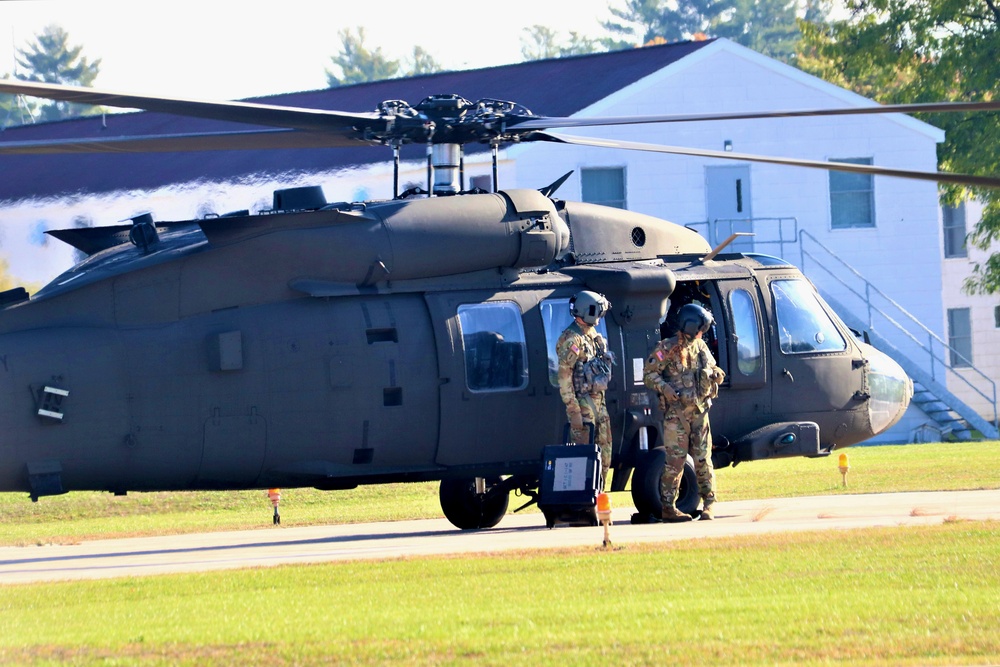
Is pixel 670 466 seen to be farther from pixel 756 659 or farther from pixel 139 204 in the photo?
pixel 139 204

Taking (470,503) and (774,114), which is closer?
(774,114)

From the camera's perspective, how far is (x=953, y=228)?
5188 cm

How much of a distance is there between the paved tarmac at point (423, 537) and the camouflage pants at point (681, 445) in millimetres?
479

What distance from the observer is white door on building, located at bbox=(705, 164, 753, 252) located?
38406mm

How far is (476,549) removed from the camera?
14.0 m

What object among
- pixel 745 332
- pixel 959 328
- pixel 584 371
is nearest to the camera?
pixel 584 371

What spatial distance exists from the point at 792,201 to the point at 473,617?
3044cm

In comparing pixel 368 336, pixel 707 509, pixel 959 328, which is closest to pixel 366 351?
pixel 368 336

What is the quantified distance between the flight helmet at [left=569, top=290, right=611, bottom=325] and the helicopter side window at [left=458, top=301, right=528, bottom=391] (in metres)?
0.67

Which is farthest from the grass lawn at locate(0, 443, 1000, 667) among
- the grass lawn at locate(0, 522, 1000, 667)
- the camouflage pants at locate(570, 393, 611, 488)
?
the camouflage pants at locate(570, 393, 611, 488)

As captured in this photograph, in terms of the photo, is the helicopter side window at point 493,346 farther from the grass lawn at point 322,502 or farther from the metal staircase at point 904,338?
the metal staircase at point 904,338

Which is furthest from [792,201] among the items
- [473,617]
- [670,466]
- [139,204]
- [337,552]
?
[473,617]

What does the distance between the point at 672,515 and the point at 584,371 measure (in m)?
1.89

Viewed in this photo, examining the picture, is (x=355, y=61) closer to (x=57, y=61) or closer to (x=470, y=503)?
(x=57, y=61)
